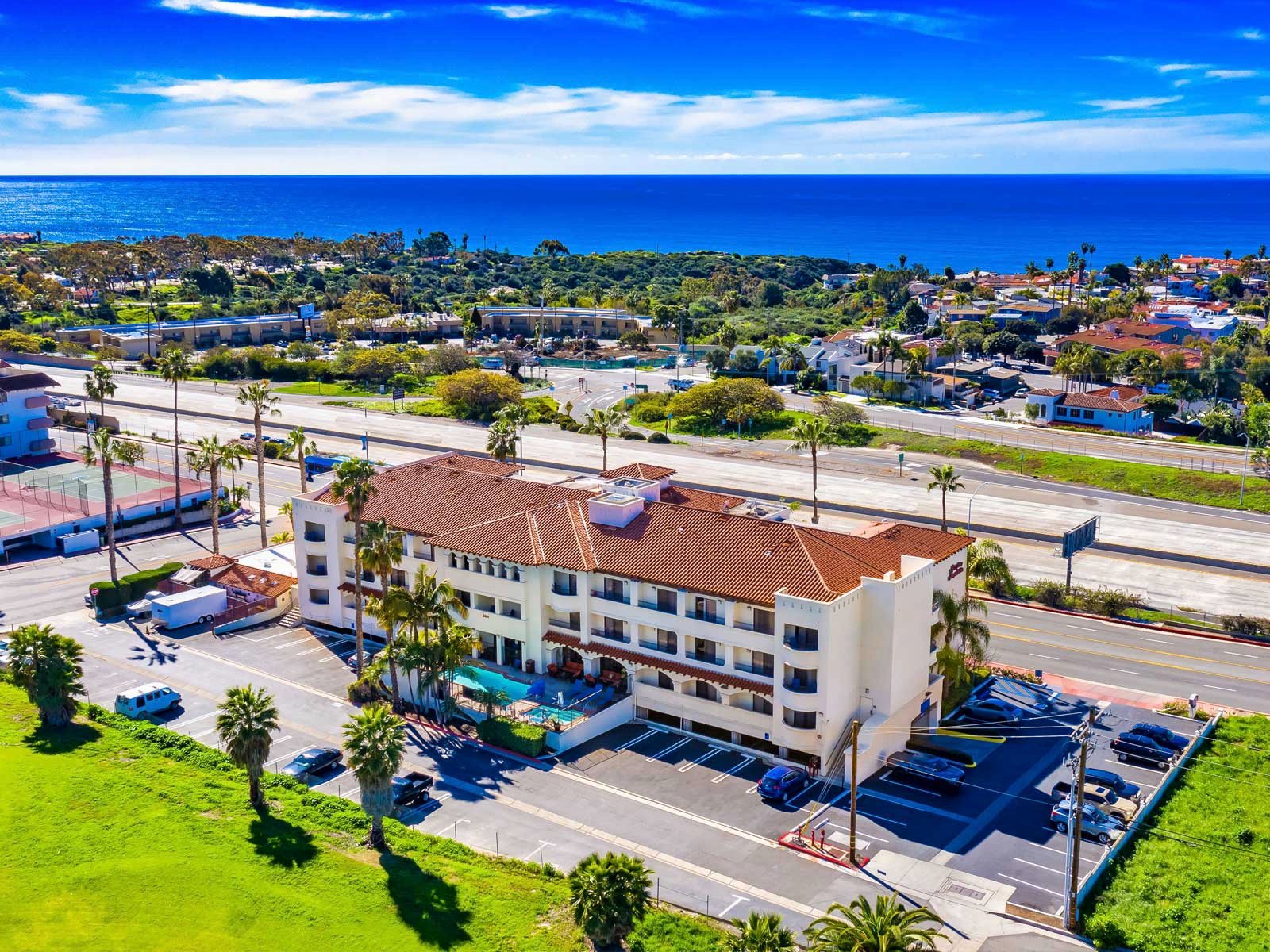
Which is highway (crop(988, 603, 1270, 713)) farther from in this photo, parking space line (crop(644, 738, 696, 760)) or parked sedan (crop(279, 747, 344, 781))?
parked sedan (crop(279, 747, 344, 781))

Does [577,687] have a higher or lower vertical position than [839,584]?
lower

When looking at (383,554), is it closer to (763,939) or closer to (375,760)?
(375,760)

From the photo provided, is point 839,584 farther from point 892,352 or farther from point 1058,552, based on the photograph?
point 892,352

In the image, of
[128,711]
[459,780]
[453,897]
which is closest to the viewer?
[453,897]

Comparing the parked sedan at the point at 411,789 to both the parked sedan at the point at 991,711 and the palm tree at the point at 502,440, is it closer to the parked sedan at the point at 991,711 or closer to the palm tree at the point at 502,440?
the parked sedan at the point at 991,711

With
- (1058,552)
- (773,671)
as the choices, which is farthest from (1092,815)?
(1058,552)
